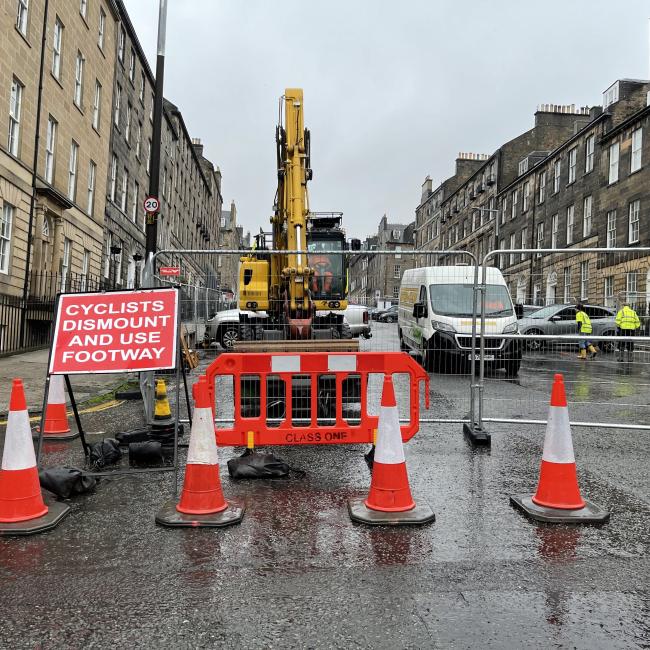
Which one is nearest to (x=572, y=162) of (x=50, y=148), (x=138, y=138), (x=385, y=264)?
(x=138, y=138)

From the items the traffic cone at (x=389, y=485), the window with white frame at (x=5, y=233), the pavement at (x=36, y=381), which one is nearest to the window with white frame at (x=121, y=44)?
the window with white frame at (x=5, y=233)

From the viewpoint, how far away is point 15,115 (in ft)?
58.4

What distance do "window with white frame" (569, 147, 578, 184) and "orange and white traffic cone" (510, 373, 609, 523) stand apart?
118ft

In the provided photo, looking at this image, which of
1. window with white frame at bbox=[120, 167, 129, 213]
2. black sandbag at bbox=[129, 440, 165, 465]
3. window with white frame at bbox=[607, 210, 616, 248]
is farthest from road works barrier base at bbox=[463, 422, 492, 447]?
window with white frame at bbox=[607, 210, 616, 248]

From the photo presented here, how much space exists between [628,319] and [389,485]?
169 inches

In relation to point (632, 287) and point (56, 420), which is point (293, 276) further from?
point (632, 287)

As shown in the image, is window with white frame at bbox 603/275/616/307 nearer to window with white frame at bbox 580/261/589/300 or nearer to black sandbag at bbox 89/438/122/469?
window with white frame at bbox 580/261/589/300

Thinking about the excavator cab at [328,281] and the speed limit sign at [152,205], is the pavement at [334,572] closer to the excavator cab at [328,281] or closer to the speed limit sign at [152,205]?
the excavator cab at [328,281]

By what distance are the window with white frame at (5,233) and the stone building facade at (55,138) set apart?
30mm

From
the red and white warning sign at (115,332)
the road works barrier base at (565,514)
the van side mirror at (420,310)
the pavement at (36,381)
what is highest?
the van side mirror at (420,310)

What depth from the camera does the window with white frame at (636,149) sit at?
95.0ft

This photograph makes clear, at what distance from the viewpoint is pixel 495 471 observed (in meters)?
5.38

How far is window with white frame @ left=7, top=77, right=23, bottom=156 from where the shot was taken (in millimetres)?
17469

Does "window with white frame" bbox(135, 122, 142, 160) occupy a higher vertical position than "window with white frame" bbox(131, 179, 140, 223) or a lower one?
higher
